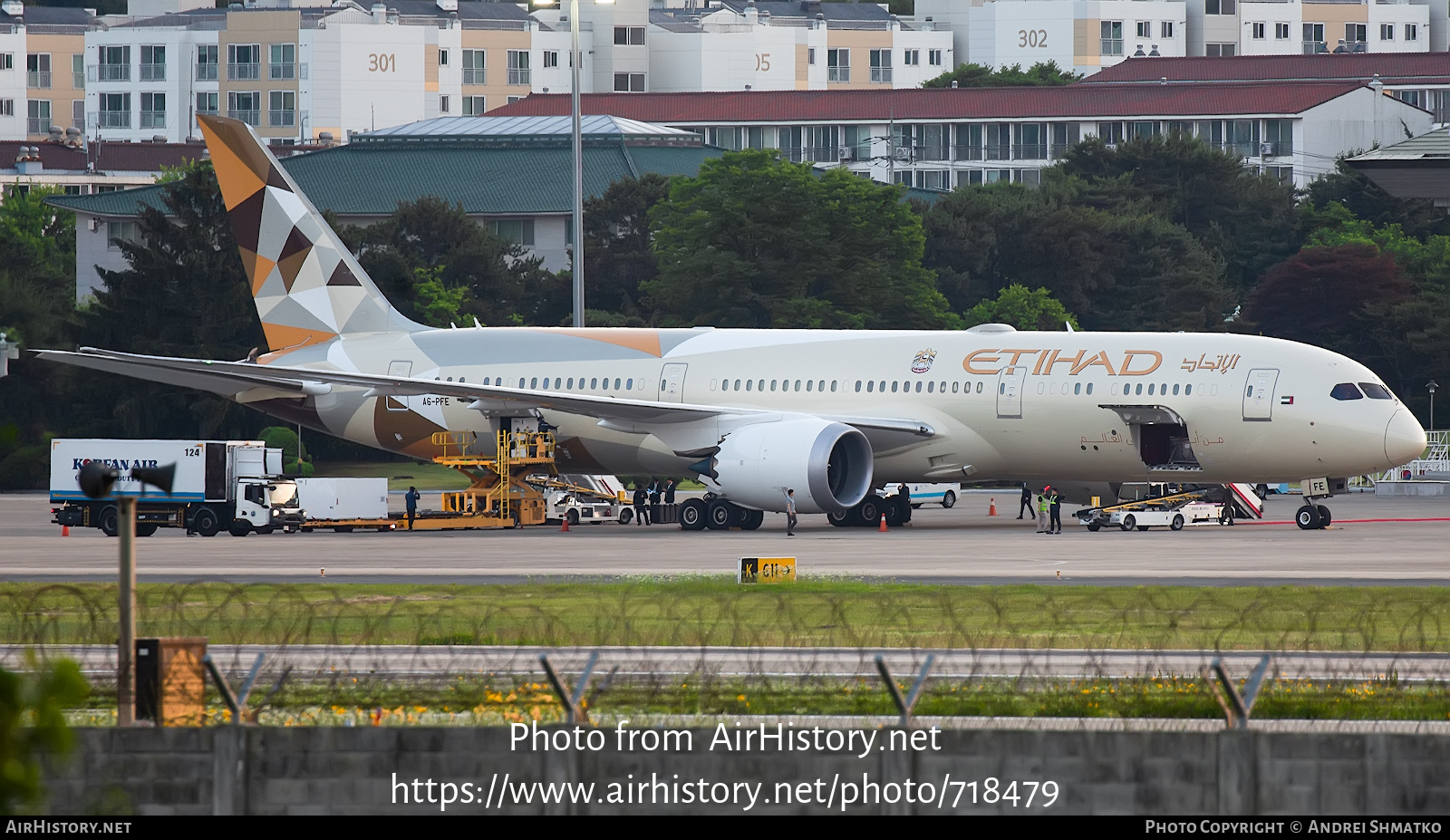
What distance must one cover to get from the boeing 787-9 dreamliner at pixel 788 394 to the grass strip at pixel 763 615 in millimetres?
15548

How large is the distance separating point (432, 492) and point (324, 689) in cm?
5805

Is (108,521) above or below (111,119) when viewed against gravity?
below

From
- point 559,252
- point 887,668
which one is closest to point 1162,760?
point 887,668

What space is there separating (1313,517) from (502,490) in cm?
1867

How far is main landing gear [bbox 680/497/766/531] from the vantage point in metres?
49.2

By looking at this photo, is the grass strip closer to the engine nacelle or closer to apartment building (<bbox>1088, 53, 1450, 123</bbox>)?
the engine nacelle

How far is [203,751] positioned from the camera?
1619 centimetres

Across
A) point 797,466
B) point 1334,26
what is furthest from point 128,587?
point 1334,26

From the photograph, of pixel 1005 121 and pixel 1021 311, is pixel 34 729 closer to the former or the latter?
pixel 1021 311

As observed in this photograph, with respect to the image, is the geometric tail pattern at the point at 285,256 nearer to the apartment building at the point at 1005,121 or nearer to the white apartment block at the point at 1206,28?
the apartment building at the point at 1005,121

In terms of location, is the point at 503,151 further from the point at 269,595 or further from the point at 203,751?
the point at 203,751

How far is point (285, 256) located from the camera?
2136 inches

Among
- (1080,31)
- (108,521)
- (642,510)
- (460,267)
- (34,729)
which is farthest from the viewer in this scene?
(1080,31)
